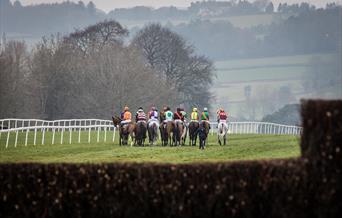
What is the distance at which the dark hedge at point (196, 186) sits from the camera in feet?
53.8

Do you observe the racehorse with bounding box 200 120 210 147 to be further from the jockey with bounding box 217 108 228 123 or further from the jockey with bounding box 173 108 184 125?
the jockey with bounding box 173 108 184 125

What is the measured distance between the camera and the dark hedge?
53.8ft

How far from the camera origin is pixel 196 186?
16922 mm

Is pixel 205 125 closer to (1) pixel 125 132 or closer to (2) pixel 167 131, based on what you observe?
(2) pixel 167 131

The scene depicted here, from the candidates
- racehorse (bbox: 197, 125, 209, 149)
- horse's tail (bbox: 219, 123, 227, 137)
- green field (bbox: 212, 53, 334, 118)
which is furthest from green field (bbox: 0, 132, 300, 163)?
green field (bbox: 212, 53, 334, 118)

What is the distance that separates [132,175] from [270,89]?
153621 millimetres

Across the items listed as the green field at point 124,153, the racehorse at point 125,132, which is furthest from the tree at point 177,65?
the green field at point 124,153

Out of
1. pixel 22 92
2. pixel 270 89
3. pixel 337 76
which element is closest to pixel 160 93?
pixel 22 92

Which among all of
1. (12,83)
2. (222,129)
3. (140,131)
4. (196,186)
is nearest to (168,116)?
(140,131)

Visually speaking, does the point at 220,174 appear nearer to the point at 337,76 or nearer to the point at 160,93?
the point at 160,93

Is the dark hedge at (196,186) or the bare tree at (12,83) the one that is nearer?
the dark hedge at (196,186)

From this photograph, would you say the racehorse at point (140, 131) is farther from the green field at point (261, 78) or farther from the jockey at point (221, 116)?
the green field at point (261, 78)

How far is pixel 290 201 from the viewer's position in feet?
53.8

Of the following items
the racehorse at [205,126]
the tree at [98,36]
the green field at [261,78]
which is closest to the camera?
the racehorse at [205,126]
